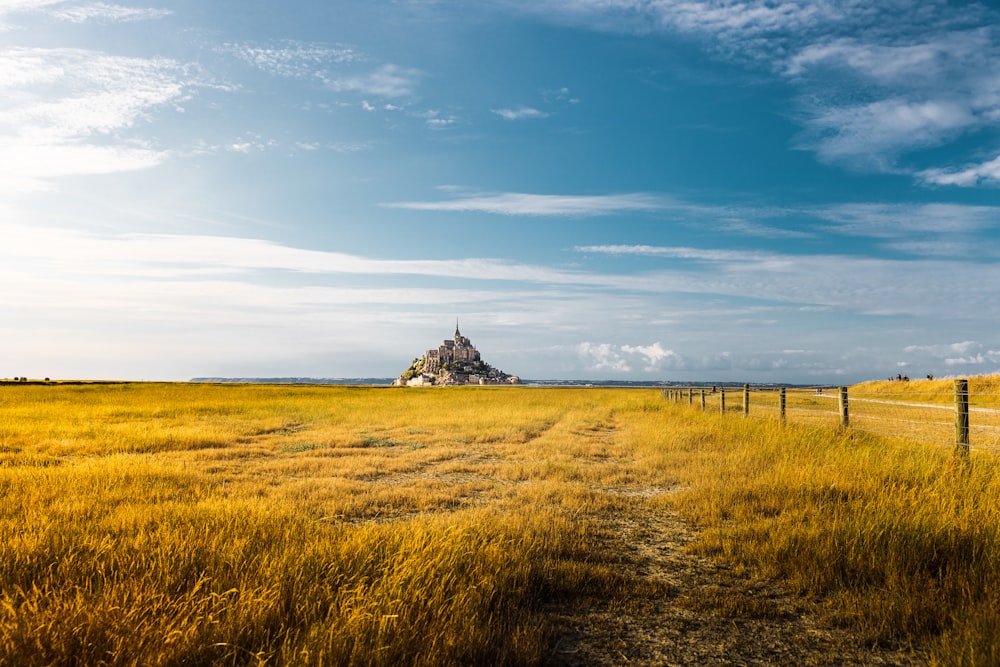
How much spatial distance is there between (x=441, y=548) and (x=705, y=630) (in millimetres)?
2305

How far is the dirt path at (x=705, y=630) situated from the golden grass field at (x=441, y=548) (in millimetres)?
165

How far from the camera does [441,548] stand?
17.1ft

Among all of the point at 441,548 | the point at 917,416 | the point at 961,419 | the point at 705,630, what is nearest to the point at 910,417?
the point at 917,416

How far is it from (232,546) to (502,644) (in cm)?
277

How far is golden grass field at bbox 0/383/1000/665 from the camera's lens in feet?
11.9

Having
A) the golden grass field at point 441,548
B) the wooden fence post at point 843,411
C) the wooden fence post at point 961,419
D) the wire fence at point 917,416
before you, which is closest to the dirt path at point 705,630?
the golden grass field at point 441,548

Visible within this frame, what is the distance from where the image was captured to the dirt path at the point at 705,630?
13.0ft

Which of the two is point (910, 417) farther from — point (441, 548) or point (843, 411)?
point (441, 548)

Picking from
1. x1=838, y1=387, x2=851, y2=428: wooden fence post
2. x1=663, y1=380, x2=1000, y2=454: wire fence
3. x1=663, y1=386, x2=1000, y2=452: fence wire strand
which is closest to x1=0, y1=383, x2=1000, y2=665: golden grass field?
x1=663, y1=380, x2=1000, y2=454: wire fence

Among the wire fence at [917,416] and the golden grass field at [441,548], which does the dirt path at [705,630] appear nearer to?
the golden grass field at [441,548]

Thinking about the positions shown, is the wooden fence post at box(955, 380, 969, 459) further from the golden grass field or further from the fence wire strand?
the golden grass field

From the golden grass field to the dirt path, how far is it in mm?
165

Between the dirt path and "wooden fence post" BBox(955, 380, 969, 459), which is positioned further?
"wooden fence post" BBox(955, 380, 969, 459)

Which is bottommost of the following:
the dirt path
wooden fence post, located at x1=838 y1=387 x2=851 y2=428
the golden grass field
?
the dirt path
